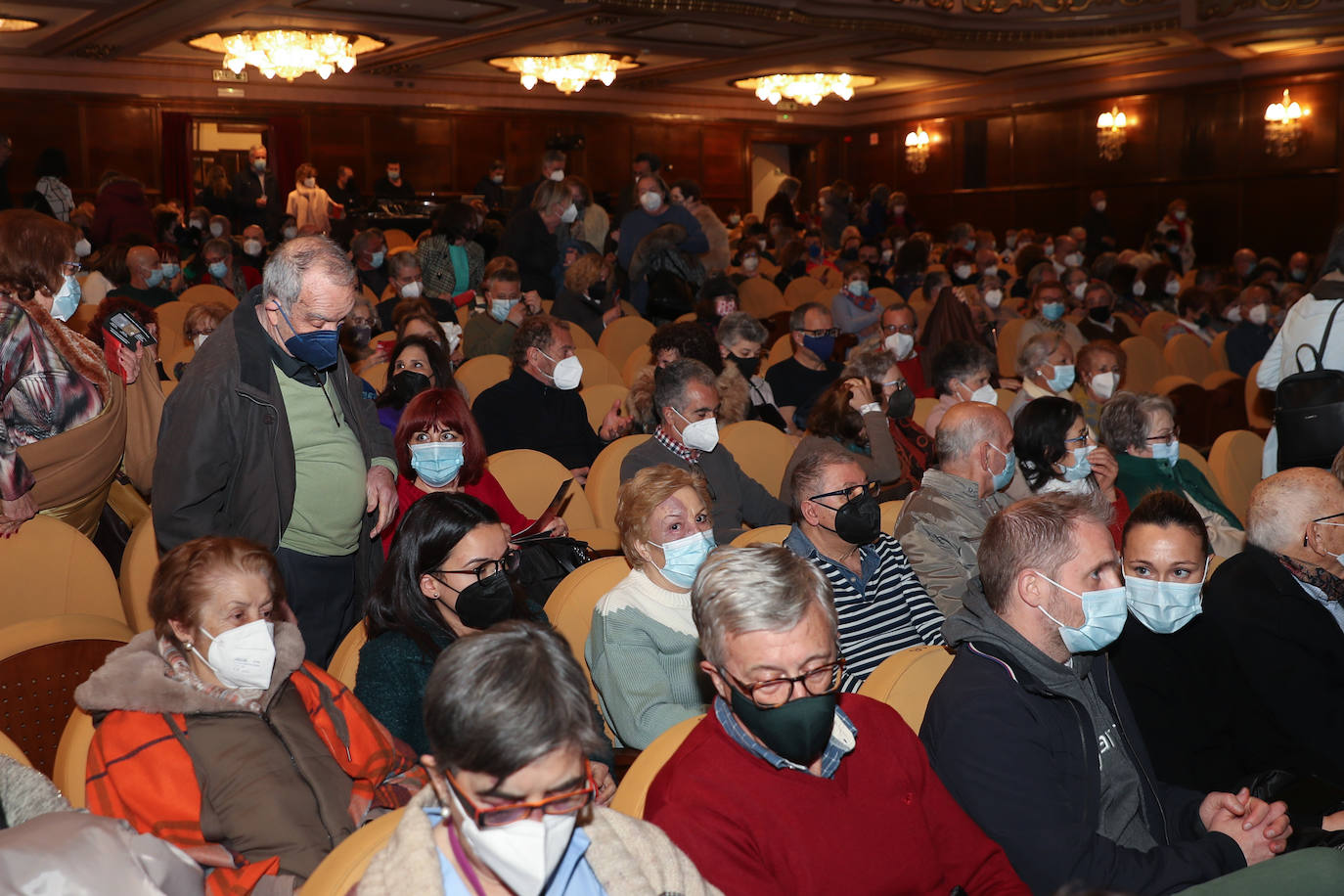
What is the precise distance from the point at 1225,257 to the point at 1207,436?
10932 mm

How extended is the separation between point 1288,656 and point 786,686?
1555 millimetres

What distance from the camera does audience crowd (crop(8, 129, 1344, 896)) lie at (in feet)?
5.53

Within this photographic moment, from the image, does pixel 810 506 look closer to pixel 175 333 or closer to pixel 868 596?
pixel 868 596

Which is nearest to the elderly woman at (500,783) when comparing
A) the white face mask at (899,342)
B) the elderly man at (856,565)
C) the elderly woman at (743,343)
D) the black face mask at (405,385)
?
the elderly man at (856,565)

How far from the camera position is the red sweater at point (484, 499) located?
3.35 metres

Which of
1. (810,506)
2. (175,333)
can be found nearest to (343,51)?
(175,333)

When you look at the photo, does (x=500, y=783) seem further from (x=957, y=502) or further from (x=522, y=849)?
(x=957, y=502)

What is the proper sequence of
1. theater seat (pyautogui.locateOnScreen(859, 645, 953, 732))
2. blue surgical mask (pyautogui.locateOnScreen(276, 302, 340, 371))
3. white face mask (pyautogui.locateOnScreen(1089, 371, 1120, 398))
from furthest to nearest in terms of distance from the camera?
white face mask (pyautogui.locateOnScreen(1089, 371, 1120, 398)), blue surgical mask (pyautogui.locateOnScreen(276, 302, 340, 371)), theater seat (pyautogui.locateOnScreen(859, 645, 953, 732))

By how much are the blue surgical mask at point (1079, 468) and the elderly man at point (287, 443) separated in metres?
2.13

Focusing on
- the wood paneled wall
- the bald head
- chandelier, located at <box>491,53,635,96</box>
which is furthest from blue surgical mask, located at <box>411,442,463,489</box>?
the wood paneled wall

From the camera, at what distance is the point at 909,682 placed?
224 centimetres

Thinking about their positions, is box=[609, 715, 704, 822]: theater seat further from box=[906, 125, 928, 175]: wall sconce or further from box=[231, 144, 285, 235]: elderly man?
box=[906, 125, 928, 175]: wall sconce

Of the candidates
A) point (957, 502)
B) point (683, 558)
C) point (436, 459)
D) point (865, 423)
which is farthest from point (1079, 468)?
point (436, 459)

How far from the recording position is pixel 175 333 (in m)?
6.70
